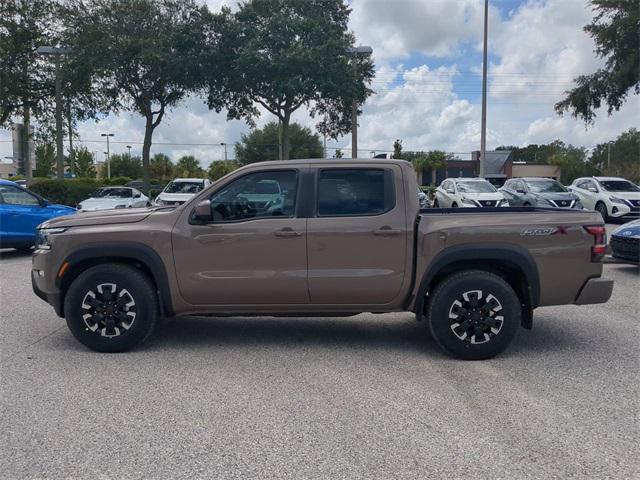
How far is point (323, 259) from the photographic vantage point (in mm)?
5445

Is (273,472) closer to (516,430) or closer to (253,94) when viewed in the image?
(516,430)

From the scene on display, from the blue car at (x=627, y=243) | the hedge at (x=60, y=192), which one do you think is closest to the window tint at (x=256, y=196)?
the blue car at (x=627, y=243)

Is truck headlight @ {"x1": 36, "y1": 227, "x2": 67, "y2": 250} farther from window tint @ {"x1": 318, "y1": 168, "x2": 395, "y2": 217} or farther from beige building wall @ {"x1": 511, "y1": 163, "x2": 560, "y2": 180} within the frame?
beige building wall @ {"x1": 511, "y1": 163, "x2": 560, "y2": 180}

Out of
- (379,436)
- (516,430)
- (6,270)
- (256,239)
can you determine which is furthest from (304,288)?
(6,270)

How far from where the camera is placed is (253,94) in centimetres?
2900

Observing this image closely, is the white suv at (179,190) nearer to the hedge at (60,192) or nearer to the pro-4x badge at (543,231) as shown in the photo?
the hedge at (60,192)

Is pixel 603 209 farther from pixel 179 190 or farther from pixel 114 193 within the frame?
pixel 114 193

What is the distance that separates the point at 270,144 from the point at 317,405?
64.4 metres

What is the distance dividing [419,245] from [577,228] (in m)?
1.49

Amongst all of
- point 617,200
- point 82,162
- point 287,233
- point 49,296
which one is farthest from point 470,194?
point 82,162

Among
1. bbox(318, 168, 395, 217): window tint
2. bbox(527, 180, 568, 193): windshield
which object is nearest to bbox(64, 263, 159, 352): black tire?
bbox(318, 168, 395, 217): window tint

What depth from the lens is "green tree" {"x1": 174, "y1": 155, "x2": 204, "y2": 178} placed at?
3034 inches

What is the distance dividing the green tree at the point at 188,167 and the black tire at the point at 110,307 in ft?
237

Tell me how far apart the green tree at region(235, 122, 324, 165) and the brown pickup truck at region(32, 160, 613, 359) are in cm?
6018
